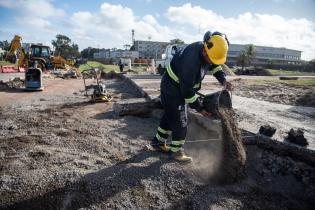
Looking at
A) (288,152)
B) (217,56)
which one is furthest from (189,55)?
(288,152)

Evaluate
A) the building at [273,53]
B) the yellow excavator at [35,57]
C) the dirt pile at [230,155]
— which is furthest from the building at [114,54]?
the dirt pile at [230,155]

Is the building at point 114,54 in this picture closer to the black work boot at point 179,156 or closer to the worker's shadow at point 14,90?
the worker's shadow at point 14,90

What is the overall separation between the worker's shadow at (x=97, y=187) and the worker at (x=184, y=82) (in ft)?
1.88

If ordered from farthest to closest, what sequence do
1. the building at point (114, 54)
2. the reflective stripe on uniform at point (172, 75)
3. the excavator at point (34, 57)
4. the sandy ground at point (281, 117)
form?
the building at point (114, 54), the excavator at point (34, 57), the sandy ground at point (281, 117), the reflective stripe on uniform at point (172, 75)

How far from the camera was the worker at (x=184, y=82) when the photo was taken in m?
4.14

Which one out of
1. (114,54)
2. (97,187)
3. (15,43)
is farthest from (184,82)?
(114,54)

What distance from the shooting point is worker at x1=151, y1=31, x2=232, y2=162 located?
4.14m

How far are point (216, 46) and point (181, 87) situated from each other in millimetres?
756

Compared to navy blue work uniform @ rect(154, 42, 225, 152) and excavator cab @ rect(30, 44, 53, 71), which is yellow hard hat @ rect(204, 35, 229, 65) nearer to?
navy blue work uniform @ rect(154, 42, 225, 152)

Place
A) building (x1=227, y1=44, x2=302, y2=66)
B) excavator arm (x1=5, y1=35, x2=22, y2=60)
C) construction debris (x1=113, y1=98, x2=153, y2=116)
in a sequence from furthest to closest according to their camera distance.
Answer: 1. building (x1=227, y1=44, x2=302, y2=66)
2. excavator arm (x1=5, y1=35, x2=22, y2=60)
3. construction debris (x1=113, y1=98, x2=153, y2=116)

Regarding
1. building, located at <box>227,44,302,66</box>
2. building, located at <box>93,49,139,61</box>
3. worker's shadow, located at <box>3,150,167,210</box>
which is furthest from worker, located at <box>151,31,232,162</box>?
building, located at <box>227,44,302,66</box>

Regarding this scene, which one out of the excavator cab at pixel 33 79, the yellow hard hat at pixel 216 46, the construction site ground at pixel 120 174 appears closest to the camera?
the construction site ground at pixel 120 174

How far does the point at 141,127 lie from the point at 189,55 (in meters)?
2.82

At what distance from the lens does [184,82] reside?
13.7ft
